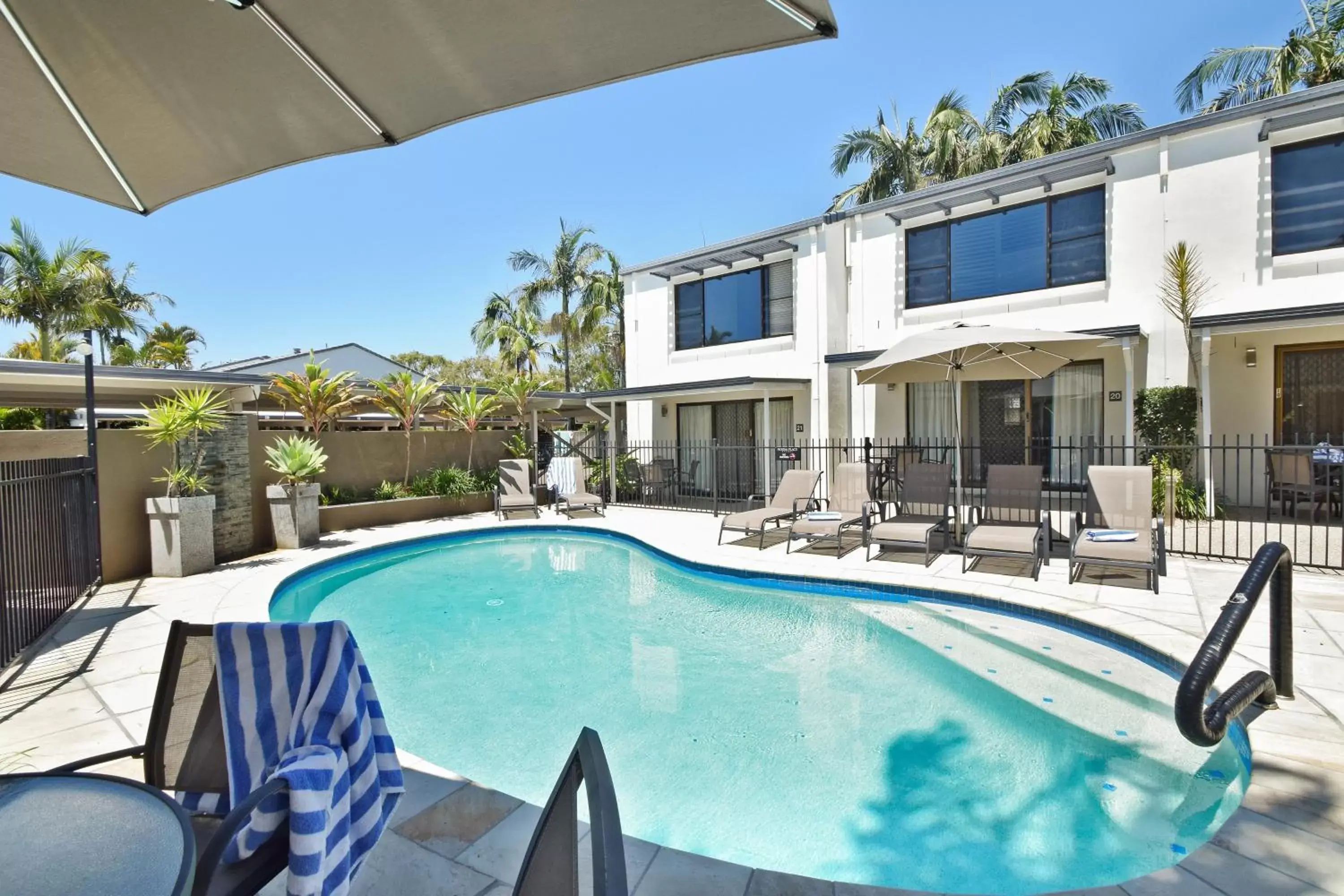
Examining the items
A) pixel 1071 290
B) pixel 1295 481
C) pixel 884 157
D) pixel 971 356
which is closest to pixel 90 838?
pixel 971 356

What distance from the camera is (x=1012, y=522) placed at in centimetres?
857

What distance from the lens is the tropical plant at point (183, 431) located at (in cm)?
→ 802

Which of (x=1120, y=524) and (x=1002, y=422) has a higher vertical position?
(x=1002, y=422)

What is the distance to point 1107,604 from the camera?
5887 millimetres

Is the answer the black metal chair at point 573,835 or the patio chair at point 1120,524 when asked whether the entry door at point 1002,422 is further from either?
the black metal chair at point 573,835

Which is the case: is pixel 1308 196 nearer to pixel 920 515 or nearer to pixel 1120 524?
pixel 1120 524

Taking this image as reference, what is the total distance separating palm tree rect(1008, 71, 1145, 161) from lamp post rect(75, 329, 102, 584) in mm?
23564

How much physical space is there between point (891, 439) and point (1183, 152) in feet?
22.3

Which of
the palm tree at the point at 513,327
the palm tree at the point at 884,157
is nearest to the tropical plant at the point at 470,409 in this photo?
the palm tree at the point at 884,157

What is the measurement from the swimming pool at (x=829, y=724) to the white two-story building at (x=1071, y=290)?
658 centimetres

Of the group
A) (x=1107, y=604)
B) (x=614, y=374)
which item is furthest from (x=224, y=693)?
(x=614, y=374)

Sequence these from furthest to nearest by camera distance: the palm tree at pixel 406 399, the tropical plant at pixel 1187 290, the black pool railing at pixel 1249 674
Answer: the palm tree at pixel 406 399
the tropical plant at pixel 1187 290
the black pool railing at pixel 1249 674

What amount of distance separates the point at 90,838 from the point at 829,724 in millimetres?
4066

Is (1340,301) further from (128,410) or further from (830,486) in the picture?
(128,410)
